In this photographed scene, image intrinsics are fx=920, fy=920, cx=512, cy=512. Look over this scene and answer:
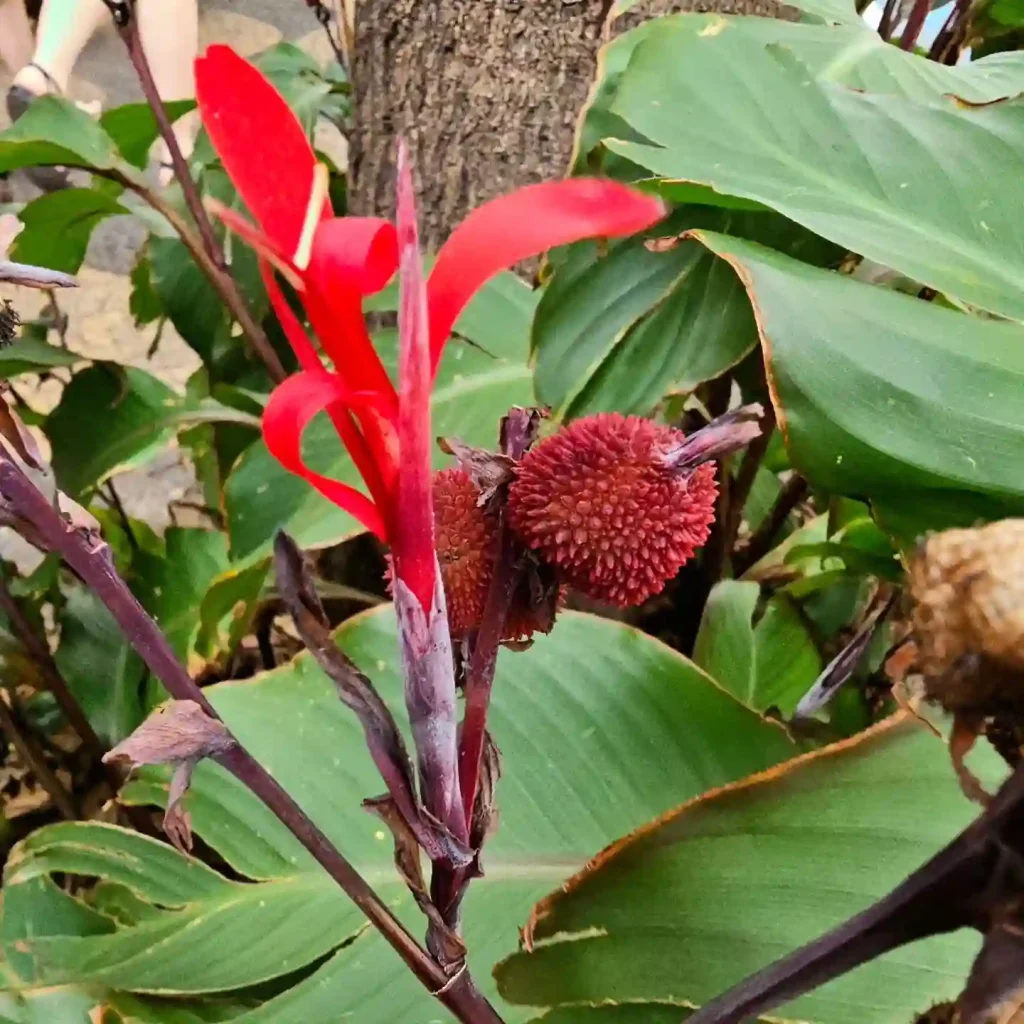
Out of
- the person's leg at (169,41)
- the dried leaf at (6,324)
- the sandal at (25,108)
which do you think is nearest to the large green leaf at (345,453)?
the dried leaf at (6,324)

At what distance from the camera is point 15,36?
1.63 metres

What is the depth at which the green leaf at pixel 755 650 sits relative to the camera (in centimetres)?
58

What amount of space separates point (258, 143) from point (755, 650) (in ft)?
1.58

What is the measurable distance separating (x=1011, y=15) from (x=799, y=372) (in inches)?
20.6

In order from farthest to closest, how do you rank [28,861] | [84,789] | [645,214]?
[84,789] < [28,861] < [645,214]

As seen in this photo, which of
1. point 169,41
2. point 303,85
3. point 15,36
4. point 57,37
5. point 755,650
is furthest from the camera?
point 15,36

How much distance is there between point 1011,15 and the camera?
2.13ft

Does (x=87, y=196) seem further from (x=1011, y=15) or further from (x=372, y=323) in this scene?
(x=1011, y=15)

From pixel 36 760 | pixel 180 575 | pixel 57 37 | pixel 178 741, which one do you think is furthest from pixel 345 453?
pixel 57 37

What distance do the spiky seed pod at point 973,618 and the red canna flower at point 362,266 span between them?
0.27ft

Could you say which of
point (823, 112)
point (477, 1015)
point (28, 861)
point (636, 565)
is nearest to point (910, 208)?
point (823, 112)

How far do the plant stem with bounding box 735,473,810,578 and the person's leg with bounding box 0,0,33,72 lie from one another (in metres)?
1.50

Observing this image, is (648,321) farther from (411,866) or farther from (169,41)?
(169,41)

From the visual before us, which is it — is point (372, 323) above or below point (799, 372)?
below
